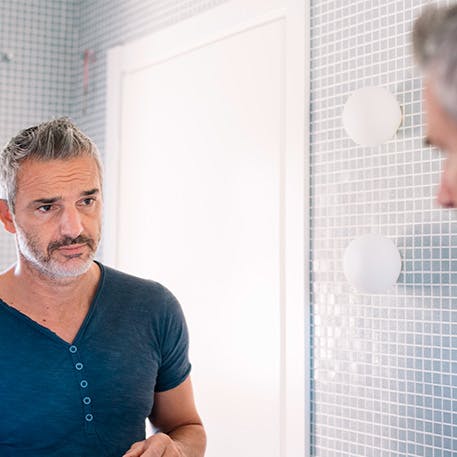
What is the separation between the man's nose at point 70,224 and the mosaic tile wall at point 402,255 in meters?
0.69

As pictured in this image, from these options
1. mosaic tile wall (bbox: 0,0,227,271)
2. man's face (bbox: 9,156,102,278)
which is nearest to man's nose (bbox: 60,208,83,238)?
man's face (bbox: 9,156,102,278)

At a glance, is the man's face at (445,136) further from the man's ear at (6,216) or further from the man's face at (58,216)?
the man's ear at (6,216)

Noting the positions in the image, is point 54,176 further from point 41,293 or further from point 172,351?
point 172,351

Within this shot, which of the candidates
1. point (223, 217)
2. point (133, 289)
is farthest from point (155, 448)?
point (223, 217)

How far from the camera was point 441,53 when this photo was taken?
2.38ft

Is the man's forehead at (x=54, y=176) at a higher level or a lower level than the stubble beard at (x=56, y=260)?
higher

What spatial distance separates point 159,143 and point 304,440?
3.57ft

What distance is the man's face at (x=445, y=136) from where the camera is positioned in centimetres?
75

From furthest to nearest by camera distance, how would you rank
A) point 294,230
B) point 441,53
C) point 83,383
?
point 294,230
point 83,383
point 441,53

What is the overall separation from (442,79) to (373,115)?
1.05 meters

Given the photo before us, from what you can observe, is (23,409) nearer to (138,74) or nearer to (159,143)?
(159,143)

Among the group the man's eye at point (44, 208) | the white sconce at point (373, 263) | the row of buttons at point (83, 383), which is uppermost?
the man's eye at point (44, 208)

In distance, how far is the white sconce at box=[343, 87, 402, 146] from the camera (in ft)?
5.75

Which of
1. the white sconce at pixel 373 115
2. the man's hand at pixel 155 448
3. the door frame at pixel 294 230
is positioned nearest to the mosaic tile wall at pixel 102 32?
the door frame at pixel 294 230
